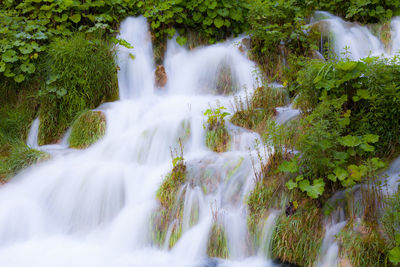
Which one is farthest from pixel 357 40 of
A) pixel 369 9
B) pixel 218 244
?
pixel 218 244

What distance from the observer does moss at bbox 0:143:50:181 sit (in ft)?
15.7

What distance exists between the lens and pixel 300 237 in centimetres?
320

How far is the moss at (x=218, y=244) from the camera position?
3.44 meters

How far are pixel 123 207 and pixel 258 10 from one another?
467cm

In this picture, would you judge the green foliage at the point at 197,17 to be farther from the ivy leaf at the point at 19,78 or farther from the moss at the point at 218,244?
the moss at the point at 218,244

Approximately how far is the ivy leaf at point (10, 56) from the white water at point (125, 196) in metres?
1.24

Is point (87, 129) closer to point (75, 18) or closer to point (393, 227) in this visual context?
point (75, 18)

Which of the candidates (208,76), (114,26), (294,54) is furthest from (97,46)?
(294,54)

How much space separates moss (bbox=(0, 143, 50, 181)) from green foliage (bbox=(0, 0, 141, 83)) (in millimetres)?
1604

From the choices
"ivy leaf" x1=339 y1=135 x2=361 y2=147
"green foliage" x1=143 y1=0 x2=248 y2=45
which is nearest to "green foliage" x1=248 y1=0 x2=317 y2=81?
"green foliage" x1=143 y1=0 x2=248 y2=45

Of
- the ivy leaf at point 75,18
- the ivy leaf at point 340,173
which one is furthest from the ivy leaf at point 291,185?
the ivy leaf at point 75,18

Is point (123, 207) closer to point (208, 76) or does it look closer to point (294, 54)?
point (208, 76)

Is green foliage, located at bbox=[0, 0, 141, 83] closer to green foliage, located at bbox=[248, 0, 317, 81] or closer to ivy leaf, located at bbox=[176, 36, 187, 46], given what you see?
ivy leaf, located at bbox=[176, 36, 187, 46]

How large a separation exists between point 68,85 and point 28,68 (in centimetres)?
79
